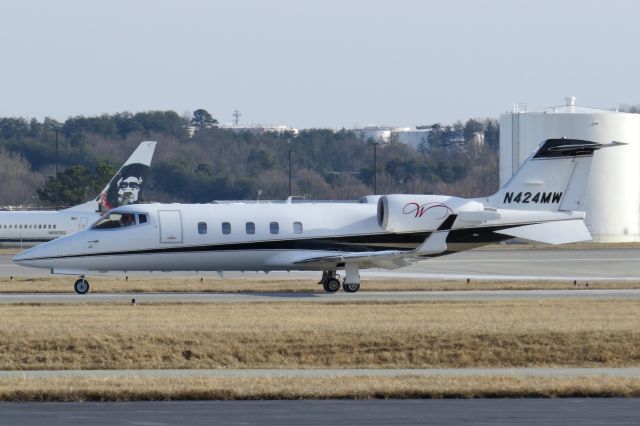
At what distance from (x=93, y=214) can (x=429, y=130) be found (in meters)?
116

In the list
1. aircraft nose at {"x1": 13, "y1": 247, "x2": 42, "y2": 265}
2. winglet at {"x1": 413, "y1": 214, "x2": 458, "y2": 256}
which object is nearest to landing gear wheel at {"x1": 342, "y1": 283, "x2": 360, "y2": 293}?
winglet at {"x1": 413, "y1": 214, "x2": 458, "y2": 256}

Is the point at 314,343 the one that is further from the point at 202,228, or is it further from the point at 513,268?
the point at 513,268

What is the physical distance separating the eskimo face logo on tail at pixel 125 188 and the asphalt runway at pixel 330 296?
1487 inches

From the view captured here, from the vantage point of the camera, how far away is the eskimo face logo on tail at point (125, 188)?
75.9 m

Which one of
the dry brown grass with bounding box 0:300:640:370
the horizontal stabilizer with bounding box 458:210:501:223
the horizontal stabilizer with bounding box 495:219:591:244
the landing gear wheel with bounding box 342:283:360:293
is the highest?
the horizontal stabilizer with bounding box 458:210:501:223

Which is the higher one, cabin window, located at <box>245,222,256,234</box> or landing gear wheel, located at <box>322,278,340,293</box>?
cabin window, located at <box>245,222,256,234</box>

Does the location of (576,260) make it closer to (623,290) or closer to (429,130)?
(623,290)

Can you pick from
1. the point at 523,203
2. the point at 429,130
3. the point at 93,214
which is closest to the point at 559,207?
the point at 523,203

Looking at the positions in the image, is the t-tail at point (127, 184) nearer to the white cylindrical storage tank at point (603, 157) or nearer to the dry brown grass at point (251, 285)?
the white cylindrical storage tank at point (603, 157)

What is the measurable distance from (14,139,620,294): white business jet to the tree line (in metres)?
63.1

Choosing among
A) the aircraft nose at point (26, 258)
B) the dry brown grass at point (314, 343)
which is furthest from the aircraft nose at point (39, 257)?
the dry brown grass at point (314, 343)

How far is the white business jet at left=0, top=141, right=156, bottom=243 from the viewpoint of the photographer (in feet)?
243

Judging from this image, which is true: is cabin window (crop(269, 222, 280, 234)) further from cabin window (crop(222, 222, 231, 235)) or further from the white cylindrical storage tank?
the white cylindrical storage tank

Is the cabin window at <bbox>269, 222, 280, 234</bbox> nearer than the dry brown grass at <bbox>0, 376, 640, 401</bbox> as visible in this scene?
No
